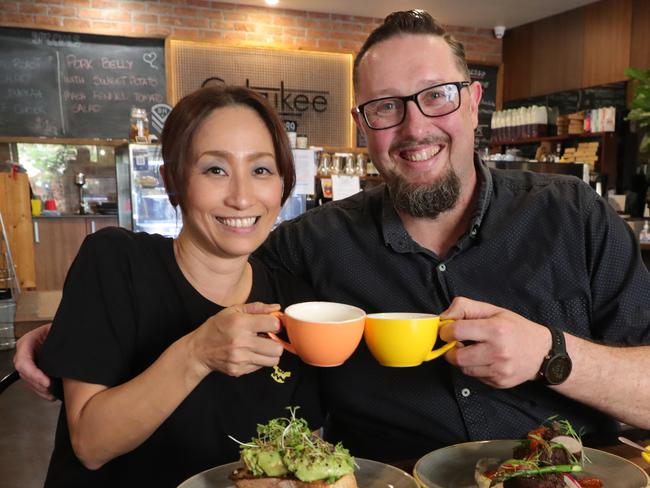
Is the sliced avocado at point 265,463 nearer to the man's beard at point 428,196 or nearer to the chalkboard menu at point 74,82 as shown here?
the man's beard at point 428,196

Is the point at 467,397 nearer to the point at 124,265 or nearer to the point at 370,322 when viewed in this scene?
the point at 370,322

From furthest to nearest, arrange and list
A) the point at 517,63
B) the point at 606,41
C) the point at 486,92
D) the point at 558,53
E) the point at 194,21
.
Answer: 1. the point at 486,92
2. the point at 517,63
3. the point at 558,53
4. the point at 606,41
5. the point at 194,21

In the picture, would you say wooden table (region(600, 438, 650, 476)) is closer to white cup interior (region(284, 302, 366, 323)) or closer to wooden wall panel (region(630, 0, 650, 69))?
white cup interior (region(284, 302, 366, 323))

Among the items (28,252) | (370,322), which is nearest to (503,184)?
(370,322)

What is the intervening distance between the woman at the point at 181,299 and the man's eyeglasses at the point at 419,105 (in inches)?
13.7

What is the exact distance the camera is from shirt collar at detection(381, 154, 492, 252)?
63.5 inches

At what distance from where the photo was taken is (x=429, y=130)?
1654 mm

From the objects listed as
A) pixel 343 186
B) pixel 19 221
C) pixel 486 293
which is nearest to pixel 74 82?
pixel 19 221

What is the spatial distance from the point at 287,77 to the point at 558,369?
21.1 ft

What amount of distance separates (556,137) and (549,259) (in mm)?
6304

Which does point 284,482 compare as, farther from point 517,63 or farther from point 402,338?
point 517,63

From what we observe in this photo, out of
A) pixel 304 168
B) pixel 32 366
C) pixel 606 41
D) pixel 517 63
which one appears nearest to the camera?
pixel 32 366

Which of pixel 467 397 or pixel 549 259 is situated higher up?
pixel 549 259

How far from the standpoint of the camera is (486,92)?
8.22 metres
